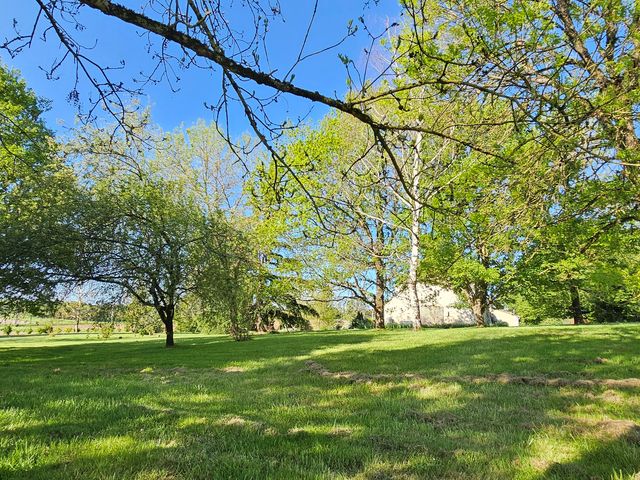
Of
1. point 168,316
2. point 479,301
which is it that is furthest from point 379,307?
point 168,316

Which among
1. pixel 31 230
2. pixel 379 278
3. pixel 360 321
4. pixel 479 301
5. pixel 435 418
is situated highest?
pixel 31 230

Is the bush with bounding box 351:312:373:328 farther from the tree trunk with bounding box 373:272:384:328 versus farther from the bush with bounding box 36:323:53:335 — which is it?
the bush with bounding box 36:323:53:335

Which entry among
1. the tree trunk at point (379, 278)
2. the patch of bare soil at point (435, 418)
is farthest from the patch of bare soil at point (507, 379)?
the tree trunk at point (379, 278)

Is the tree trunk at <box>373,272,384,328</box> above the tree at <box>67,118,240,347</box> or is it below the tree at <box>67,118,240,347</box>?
below

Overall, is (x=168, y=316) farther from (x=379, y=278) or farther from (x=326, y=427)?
(x=326, y=427)

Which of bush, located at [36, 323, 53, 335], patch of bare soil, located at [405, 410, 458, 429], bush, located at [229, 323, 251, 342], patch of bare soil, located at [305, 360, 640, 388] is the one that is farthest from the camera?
bush, located at [36, 323, 53, 335]

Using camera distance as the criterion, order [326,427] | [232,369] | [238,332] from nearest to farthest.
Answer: [326,427] < [232,369] < [238,332]

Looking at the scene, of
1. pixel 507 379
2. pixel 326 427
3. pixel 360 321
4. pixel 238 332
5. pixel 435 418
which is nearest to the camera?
pixel 326 427

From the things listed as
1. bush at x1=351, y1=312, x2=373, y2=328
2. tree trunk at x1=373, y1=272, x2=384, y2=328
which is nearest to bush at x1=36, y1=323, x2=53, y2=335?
bush at x1=351, y1=312, x2=373, y2=328

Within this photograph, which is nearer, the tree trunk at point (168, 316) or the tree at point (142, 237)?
the tree at point (142, 237)

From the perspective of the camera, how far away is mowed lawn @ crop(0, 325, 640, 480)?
2.75 m

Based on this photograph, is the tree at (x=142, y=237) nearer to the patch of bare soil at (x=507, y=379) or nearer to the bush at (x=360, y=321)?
the patch of bare soil at (x=507, y=379)

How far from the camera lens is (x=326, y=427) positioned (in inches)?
147

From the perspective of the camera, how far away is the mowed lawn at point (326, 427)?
108 inches
